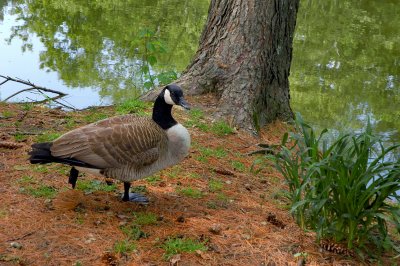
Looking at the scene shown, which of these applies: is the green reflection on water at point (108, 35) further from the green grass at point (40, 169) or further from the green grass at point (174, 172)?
the green grass at point (40, 169)

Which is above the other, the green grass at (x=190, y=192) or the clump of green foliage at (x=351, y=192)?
the clump of green foliage at (x=351, y=192)

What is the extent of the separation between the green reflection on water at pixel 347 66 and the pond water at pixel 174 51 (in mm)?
34

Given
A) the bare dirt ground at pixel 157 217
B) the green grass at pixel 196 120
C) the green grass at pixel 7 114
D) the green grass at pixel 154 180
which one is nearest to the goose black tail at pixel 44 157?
the bare dirt ground at pixel 157 217

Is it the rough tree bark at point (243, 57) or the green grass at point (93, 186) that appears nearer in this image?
the green grass at point (93, 186)

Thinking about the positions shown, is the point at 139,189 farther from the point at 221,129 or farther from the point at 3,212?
the point at 221,129

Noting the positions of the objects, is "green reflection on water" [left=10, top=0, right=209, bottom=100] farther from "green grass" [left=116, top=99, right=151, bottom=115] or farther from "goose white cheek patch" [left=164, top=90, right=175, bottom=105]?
"goose white cheek patch" [left=164, top=90, right=175, bottom=105]

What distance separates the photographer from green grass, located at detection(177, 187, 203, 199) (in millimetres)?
5234

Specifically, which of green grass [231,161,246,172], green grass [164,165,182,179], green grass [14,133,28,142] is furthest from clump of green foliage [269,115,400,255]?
green grass [14,133,28,142]

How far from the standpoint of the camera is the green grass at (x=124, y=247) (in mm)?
4016

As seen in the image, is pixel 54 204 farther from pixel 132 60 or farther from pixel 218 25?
pixel 132 60

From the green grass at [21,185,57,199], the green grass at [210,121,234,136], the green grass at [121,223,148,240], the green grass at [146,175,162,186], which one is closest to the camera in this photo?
the green grass at [121,223,148,240]

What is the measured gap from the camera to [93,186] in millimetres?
5199

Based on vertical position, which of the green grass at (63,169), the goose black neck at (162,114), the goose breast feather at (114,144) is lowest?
the green grass at (63,169)

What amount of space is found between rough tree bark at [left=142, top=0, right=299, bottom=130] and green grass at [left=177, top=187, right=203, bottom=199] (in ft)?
7.28
